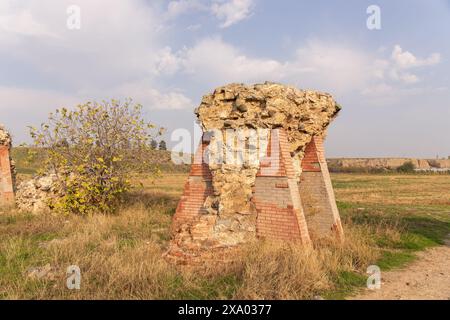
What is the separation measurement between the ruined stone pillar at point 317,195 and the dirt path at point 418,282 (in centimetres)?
205

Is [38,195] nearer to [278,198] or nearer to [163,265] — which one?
[163,265]

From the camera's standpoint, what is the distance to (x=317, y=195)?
8758mm

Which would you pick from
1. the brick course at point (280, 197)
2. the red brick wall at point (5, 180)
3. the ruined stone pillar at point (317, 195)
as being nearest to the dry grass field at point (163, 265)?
the brick course at point (280, 197)

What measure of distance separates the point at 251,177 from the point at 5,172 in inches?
476

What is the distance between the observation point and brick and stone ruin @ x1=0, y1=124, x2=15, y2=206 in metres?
14.0

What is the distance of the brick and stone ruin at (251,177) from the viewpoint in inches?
274

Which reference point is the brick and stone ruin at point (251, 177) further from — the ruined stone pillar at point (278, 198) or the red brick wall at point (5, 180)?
the red brick wall at point (5, 180)

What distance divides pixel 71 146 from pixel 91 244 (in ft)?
16.3

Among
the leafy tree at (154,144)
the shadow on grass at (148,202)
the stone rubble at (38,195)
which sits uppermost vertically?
the leafy tree at (154,144)

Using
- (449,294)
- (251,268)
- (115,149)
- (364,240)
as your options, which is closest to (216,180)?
(251,268)

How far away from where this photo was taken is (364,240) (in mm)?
7891

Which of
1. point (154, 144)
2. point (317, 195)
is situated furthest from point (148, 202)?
point (317, 195)

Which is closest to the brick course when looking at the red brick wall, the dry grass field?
the dry grass field

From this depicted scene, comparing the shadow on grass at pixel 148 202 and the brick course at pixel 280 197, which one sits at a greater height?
the brick course at pixel 280 197
